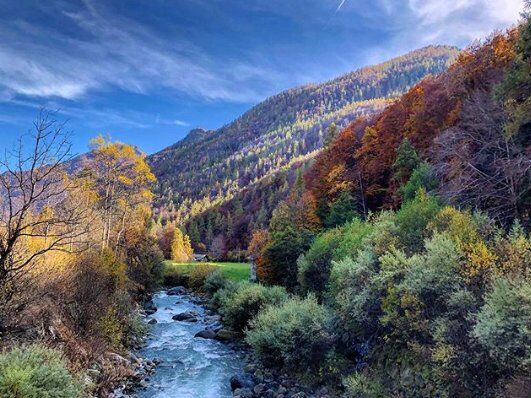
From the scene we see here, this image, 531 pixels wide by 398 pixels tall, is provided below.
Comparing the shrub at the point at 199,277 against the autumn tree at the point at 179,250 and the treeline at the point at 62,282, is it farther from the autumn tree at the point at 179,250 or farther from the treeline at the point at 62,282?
the autumn tree at the point at 179,250

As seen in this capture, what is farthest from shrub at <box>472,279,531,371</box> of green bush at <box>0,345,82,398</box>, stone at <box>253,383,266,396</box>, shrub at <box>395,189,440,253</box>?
green bush at <box>0,345,82,398</box>

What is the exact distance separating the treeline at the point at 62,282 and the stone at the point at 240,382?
493 cm

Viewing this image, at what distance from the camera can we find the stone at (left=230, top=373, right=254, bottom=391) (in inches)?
683

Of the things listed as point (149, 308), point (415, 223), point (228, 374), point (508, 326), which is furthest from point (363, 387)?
point (149, 308)

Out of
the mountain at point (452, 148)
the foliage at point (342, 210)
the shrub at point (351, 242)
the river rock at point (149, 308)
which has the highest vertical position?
the mountain at point (452, 148)

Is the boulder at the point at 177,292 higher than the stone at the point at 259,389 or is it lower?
higher

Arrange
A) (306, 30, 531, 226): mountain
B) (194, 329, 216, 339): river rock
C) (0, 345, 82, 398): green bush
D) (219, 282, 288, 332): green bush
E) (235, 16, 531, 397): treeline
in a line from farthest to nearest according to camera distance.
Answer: (194, 329, 216, 339): river rock < (219, 282, 288, 332): green bush < (306, 30, 531, 226): mountain < (235, 16, 531, 397): treeline < (0, 345, 82, 398): green bush

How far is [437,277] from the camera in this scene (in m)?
12.7

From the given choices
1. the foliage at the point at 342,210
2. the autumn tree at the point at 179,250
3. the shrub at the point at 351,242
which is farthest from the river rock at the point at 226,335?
the autumn tree at the point at 179,250

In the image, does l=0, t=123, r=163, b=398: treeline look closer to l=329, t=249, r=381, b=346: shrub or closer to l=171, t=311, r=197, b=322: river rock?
l=171, t=311, r=197, b=322: river rock

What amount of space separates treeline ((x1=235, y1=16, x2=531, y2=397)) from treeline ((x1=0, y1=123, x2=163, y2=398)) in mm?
7854

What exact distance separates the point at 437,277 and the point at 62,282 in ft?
52.6

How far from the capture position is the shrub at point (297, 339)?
18062 mm

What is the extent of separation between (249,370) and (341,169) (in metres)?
27.6
